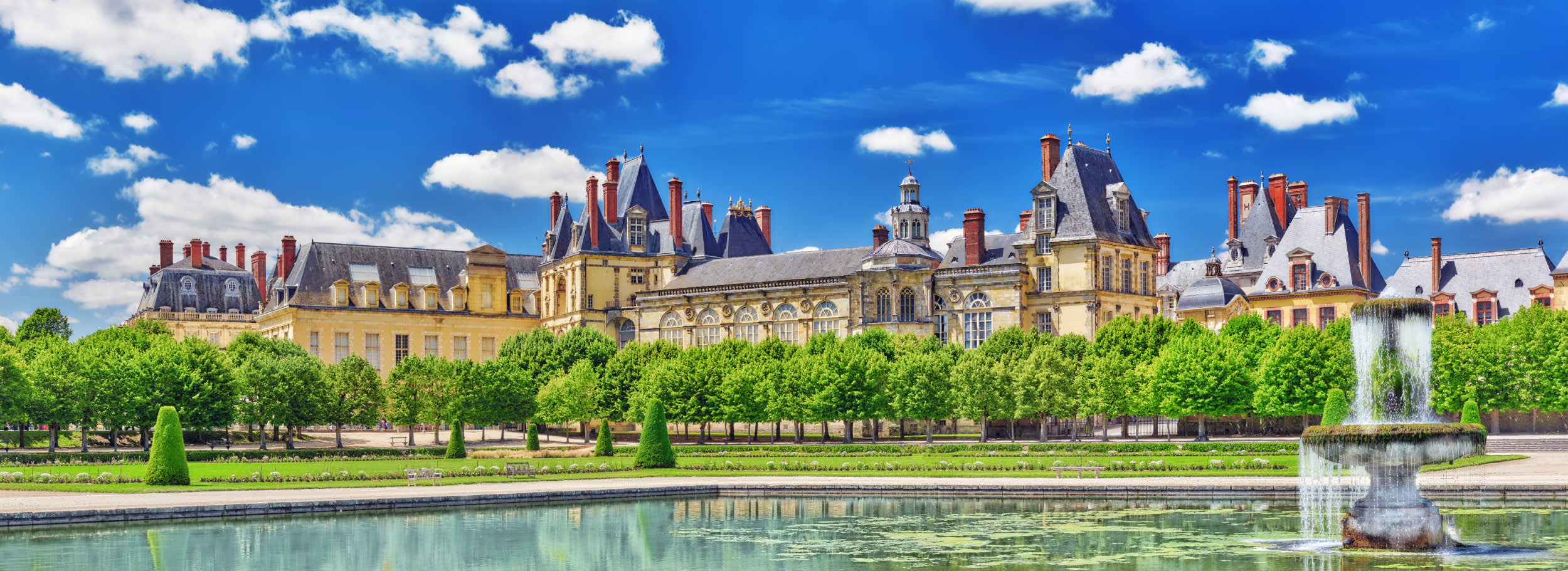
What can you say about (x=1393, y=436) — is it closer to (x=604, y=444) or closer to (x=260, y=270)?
(x=604, y=444)

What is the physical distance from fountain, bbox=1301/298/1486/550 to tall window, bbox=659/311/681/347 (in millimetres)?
65792

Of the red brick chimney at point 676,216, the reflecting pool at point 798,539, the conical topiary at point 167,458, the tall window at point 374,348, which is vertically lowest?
the reflecting pool at point 798,539

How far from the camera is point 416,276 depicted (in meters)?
102

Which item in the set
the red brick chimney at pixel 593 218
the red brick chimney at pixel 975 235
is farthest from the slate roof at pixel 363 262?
the red brick chimney at pixel 975 235

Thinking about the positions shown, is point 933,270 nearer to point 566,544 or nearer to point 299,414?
point 299,414

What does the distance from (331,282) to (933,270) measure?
3954cm

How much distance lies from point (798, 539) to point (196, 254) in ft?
330

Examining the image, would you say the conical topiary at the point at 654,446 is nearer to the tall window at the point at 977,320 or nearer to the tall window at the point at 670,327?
the tall window at the point at 977,320

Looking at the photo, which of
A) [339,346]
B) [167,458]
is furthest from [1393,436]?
[339,346]

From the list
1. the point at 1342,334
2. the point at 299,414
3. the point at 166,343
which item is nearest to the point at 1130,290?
the point at 1342,334

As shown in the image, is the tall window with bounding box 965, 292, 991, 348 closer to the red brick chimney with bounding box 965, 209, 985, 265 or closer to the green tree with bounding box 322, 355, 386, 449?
the red brick chimney with bounding box 965, 209, 985, 265

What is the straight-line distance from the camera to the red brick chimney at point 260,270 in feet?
382

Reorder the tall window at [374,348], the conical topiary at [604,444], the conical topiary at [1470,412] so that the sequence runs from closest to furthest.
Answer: the conical topiary at [1470,412] < the conical topiary at [604,444] < the tall window at [374,348]

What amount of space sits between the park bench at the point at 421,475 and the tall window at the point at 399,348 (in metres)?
56.3
